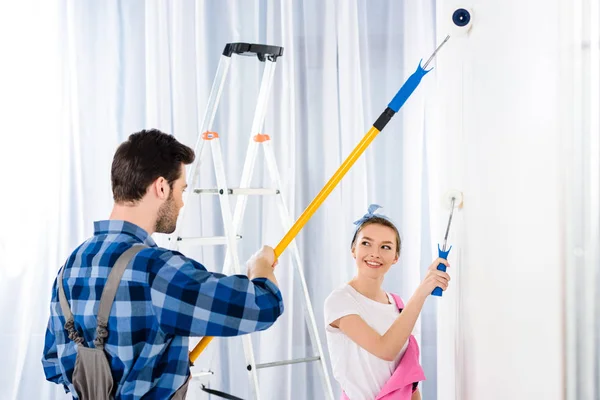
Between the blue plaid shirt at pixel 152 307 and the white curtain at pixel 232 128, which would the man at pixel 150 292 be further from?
the white curtain at pixel 232 128

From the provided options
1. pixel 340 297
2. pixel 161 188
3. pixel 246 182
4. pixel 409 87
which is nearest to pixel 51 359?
pixel 161 188

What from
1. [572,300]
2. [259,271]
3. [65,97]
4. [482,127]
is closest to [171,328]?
[259,271]

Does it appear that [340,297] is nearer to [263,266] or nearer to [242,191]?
[263,266]

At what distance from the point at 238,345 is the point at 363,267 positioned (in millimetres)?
1033

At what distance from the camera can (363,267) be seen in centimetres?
179

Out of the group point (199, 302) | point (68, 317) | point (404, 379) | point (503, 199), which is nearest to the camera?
point (199, 302)

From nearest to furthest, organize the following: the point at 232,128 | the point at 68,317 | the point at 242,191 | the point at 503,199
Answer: the point at 68,317 < the point at 503,199 < the point at 242,191 < the point at 232,128

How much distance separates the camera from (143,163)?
1.48 meters

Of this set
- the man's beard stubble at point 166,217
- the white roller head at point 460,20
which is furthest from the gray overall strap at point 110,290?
the white roller head at point 460,20

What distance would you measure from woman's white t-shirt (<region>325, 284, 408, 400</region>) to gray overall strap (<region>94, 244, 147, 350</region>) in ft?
1.89

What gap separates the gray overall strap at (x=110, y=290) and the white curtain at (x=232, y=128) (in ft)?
3.53

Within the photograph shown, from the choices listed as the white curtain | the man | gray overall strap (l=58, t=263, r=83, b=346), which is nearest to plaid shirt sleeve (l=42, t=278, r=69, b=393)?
the man

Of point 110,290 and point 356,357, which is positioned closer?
point 110,290

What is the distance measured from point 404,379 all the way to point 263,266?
0.49m
